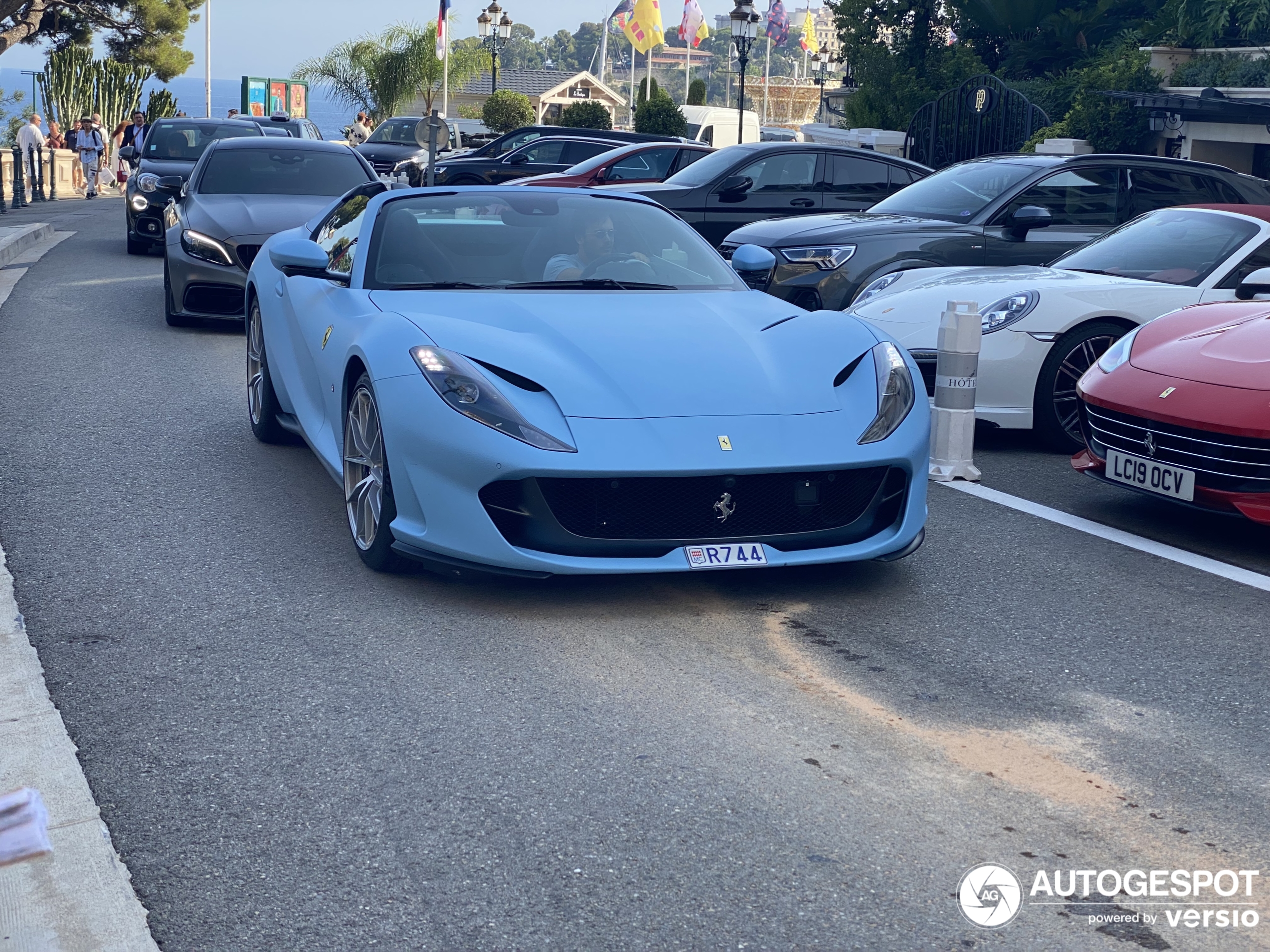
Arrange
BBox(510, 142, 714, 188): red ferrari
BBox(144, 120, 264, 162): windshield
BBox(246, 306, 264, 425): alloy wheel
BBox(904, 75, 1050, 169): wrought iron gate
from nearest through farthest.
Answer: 1. BBox(246, 306, 264, 425): alloy wheel
2. BBox(510, 142, 714, 188): red ferrari
3. BBox(144, 120, 264, 162): windshield
4. BBox(904, 75, 1050, 169): wrought iron gate

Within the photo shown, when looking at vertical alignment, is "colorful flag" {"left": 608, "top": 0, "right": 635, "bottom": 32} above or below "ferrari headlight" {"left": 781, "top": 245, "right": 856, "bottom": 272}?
above

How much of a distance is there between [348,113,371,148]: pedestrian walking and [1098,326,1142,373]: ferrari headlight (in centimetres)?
3229

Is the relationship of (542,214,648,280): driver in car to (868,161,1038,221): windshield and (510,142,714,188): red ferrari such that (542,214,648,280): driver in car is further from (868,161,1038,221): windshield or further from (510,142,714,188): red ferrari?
(510,142,714,188): red ferrari

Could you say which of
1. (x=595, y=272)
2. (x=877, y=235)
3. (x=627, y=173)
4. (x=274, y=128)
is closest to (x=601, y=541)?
(x=595, y=272)

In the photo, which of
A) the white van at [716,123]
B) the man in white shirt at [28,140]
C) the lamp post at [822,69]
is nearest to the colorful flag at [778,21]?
the lamp post at [822,69]

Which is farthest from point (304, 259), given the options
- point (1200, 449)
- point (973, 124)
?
point (973, 124)

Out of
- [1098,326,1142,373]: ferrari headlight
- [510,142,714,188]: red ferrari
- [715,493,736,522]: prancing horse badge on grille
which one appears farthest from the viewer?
[510,142,714,188]: red ferrari

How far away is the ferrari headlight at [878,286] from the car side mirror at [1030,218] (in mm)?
955

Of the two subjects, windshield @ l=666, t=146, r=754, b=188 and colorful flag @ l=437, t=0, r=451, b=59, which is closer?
windshield @ l=666, t=146, r=754, b=188

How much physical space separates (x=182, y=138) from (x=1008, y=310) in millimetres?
14104

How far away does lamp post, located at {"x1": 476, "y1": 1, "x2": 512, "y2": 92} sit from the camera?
150 feet

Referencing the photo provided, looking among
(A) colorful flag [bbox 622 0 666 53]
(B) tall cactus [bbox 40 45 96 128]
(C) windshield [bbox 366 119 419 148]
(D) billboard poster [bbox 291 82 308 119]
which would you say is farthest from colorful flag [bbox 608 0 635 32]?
(C) windshield [bbox 366 119 419 148]

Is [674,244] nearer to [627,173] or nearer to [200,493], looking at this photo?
[200,493]

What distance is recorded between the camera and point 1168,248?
8.49 meters
